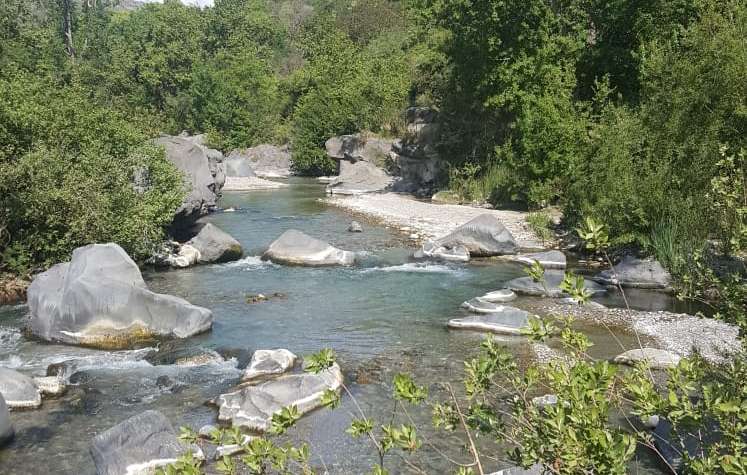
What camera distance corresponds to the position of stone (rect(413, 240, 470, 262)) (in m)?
20.6

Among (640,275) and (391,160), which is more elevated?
(391,160)

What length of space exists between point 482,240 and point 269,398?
39.7 ft

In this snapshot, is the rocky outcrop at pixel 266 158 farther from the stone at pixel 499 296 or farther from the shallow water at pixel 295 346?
the stone at pixel 499 296

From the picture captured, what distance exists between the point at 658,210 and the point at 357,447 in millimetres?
11842

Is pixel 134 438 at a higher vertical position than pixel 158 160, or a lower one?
lower

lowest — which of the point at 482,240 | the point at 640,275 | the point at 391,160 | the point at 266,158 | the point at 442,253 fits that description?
the point at 442,253

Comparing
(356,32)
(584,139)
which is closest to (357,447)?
(584,139)

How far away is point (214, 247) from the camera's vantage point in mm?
20438

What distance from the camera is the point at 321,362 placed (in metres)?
4.43

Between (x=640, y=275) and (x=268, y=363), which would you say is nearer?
(x=268, y=363)

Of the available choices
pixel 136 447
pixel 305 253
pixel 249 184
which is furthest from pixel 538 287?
pixel 249 184

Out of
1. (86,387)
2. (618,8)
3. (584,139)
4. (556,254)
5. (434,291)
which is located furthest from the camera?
(618,8)

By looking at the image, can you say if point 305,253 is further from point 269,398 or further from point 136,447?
point 136,447

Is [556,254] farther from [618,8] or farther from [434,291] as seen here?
[618,8]
